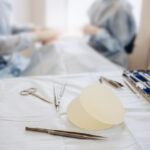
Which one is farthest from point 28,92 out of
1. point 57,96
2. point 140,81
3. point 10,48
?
point 10,48

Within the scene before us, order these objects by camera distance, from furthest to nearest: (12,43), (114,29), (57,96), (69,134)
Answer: (114,29) < (12,43) < (57,96) < (69,134)

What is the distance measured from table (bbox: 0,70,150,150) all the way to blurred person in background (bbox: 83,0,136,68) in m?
0.79

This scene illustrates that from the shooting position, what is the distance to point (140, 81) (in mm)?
709

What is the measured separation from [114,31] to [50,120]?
3.56 ft

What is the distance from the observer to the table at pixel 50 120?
0.48m

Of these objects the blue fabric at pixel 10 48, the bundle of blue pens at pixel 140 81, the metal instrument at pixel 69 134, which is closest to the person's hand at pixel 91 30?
the blue fabric at pixel 10 48

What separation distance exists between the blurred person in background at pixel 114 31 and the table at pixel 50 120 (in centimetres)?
79

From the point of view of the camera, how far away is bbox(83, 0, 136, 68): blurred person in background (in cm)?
148

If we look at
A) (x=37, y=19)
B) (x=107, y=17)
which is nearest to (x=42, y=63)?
(x=107, y=17)

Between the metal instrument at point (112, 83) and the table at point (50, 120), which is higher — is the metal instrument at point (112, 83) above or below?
above

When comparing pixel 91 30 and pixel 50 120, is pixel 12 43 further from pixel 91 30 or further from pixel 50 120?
pixel 50 120

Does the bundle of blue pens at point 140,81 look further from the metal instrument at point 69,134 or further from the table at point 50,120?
the metal instrument at point 69,134

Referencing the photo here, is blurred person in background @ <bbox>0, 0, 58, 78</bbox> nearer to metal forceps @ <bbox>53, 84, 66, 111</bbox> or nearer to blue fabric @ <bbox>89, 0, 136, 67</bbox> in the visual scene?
blue fabric @ <bbox>89, 0, 136, 67</bbox>

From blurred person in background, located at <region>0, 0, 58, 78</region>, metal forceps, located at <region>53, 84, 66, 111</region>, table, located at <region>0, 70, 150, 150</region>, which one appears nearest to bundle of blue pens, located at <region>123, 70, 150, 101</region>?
table, located at <region>0, 70, 150, 150</region>
